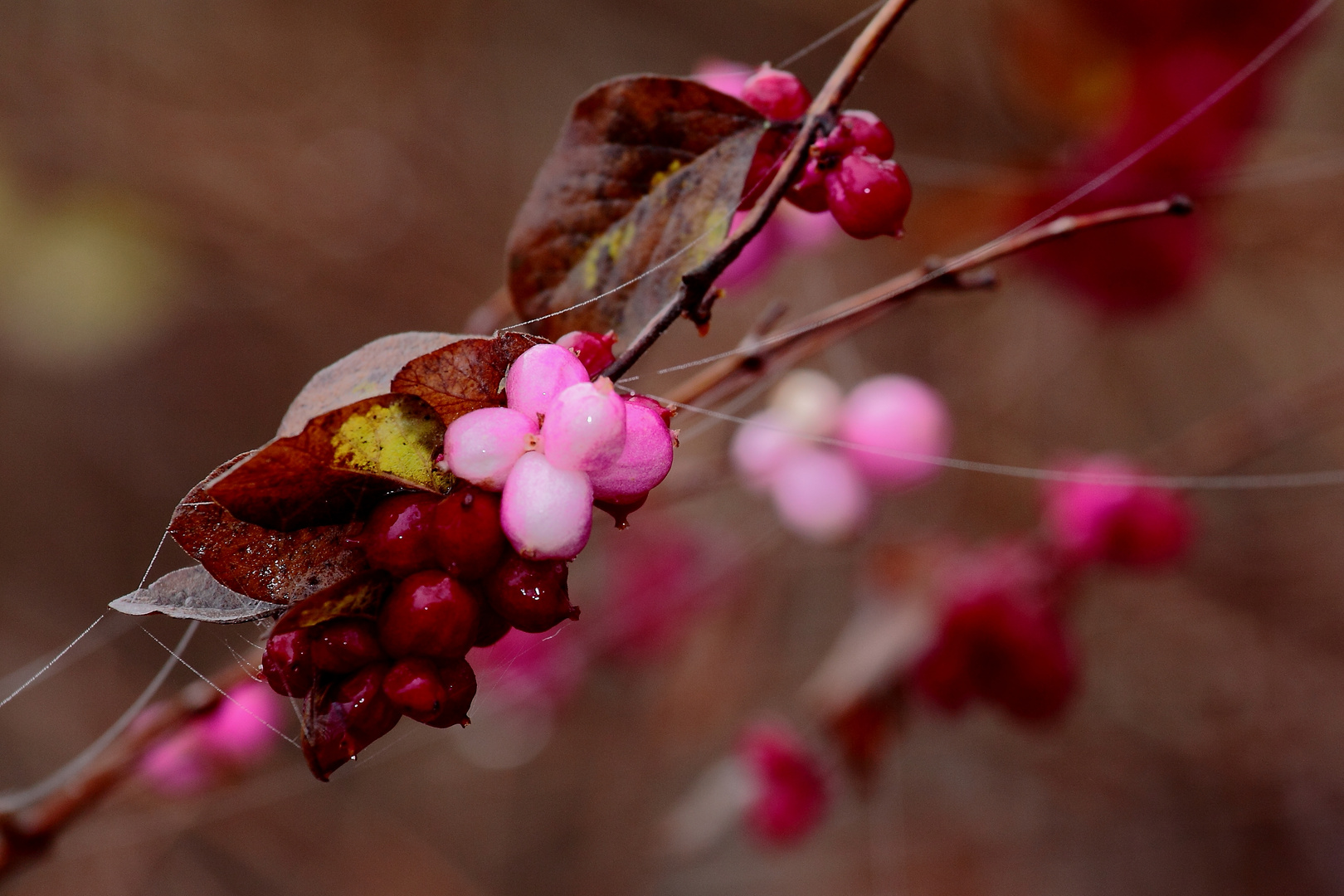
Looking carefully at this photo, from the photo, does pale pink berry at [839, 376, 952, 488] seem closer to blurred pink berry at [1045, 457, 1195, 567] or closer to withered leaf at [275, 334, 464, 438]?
blurred pink berry at [1045, 457, 1195, 567]

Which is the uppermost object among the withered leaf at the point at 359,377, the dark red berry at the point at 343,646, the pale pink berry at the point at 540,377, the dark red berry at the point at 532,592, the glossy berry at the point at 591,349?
the withered leaf at the point at 359,377

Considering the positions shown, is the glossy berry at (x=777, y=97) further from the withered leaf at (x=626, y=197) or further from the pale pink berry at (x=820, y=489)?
the pale pink berry at (x=820, y=489)

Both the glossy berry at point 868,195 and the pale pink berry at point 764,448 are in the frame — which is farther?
the pale pink berry at point 764,448

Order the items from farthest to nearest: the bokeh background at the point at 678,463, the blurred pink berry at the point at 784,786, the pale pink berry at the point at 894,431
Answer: the bokeh background at the point at 678,463 < the blurred pink berry at the point at 784,786 < the pale pink berry at the point at 894,431

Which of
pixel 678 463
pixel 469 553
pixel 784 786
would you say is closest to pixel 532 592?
pixel 469 553

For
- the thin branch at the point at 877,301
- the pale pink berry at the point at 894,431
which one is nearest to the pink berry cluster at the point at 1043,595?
the pale pink berry at the point at 894,431

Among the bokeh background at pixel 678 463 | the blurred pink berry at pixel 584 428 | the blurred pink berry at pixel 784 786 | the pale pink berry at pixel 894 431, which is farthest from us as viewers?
the bokeh background at pixel 678 463

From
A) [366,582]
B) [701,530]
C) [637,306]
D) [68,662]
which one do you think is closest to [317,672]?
[366,582]
